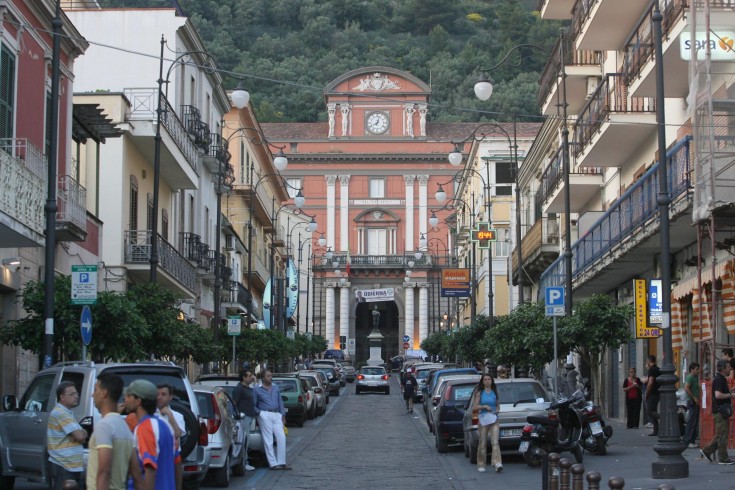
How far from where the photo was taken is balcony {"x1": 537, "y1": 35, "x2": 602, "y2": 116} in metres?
40.4

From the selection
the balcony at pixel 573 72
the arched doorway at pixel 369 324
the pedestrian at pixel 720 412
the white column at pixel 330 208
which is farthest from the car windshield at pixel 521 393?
the arched doorway at pixel 369 324

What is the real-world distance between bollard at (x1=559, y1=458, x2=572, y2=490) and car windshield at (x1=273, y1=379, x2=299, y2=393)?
2468cm

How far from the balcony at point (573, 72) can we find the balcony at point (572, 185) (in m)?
2.03

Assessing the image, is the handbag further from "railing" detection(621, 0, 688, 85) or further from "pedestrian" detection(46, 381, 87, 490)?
"pedestrian" detection(46, 381, 87, 490)

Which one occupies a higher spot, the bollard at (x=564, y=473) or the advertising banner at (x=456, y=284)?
the advertising banner at (x=456, y=284)

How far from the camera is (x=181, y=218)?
4756 centimetres

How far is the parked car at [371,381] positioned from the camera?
211 feet

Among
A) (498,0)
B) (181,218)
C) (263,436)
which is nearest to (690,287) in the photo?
(263,436)

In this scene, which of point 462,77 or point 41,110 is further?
point 462,77

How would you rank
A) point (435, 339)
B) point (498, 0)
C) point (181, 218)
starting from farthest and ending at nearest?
point (498, 0), point (435, 339), point (181, 218)

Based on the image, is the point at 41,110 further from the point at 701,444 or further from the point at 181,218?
the point at 181,218

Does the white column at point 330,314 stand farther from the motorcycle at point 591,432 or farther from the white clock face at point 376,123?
the motorcycle at point 591,432

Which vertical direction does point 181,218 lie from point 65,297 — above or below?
above

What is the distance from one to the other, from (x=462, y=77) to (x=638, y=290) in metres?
128
